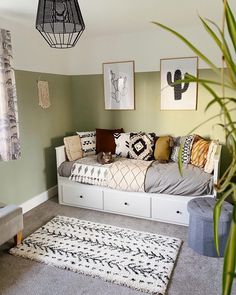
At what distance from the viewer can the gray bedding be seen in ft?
9.23

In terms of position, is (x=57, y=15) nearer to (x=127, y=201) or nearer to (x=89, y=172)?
(x=89, y=172)

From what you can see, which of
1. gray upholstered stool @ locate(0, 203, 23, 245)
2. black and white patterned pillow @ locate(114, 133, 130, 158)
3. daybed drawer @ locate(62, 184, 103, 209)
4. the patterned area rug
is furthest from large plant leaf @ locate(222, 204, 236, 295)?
black and white patterned pillow @ locate(114, 133, 130, 158)

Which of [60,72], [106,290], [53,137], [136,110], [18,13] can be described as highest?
[18,13]

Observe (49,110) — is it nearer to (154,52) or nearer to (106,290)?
(154,52)

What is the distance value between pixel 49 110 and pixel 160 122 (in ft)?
5.18

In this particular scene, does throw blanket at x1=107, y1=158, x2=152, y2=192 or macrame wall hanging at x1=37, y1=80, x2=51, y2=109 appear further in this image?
macrame wall hanging at x1=37, y1=80, x2=51, y2=109

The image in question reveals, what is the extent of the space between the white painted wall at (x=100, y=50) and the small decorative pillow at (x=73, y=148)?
3.27ft

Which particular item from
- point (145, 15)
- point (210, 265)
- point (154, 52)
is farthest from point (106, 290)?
point (154, 52)

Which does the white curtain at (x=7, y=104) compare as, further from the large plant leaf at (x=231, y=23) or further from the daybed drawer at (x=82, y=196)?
the large plant leaf at (x=231, y=23)

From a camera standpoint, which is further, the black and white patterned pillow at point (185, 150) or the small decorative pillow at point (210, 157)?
the black and white patterned pillow at point (185, 150)

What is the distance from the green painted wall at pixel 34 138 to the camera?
314 centimetres

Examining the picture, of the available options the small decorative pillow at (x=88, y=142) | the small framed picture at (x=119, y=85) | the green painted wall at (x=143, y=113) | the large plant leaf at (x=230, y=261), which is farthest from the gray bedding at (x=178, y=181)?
the large plant leaf at (x=230, y=261)

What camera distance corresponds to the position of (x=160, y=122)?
3771mm

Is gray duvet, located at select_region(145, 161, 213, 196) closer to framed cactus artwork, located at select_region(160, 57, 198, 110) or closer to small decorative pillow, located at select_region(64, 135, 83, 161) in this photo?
framed cactus artwork, located at select_region(160, 57, 198, 110)
